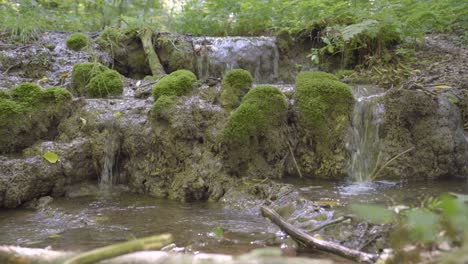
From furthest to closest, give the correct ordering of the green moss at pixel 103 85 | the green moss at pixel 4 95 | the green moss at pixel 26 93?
1. the green moss at pixel 103 85
2. the green moss at pixel 26 93
3. the green moss at pixel 4 95

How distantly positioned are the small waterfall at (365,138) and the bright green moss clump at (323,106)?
188mm

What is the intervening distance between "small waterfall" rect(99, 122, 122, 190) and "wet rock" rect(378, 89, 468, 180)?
149 inches

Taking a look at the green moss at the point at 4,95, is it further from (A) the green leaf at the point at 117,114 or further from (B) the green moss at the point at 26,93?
(A) the green leaf at the point at 117,114

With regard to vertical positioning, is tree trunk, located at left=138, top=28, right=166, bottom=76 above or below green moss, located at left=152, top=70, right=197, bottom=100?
above

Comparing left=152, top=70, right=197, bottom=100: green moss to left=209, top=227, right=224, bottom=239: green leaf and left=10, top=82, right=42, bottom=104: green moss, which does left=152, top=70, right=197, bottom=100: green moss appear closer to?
left=10, top=82, right=42, bottom=104: green moss

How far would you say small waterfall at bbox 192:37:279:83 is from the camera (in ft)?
28.5

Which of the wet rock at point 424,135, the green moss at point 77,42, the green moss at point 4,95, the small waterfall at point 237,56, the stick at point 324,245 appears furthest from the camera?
the small waterfall at point 237,56

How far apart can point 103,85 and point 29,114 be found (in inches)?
55.3

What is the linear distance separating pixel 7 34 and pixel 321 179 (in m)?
6.89

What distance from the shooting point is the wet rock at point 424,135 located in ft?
18.8

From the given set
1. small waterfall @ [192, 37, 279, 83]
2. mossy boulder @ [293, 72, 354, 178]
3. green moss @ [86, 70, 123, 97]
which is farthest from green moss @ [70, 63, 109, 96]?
mossy boulder @ [293, 72, 354, 178]

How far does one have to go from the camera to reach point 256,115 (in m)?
5.35

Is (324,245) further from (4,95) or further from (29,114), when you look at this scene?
(4,95)

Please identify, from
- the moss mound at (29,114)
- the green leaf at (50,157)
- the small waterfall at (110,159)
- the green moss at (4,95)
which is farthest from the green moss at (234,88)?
the green moss at (4,95)
